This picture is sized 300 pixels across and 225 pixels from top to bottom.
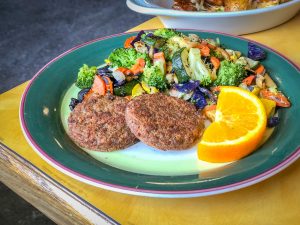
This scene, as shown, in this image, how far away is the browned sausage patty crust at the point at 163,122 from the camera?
1.13m

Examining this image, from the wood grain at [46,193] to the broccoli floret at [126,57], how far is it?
0.50 meters

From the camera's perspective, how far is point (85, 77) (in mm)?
1438

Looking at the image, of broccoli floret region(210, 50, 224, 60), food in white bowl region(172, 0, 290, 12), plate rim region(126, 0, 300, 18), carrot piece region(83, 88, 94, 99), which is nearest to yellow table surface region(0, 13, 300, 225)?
carrot piece region(83, 88, 94, 99)

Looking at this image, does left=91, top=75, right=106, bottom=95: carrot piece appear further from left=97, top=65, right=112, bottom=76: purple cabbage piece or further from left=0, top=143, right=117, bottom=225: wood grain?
left=0, top=143, right=117, bottom=225: wood grain

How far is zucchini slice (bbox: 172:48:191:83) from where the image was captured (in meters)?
1.40

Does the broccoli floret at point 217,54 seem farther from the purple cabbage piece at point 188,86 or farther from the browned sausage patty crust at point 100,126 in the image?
the browned sausage patty crust at point 100,126

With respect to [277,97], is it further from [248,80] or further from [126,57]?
[126,57]

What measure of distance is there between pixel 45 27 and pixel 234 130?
3.74 m

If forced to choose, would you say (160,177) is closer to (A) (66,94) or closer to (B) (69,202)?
(B) (69,202)

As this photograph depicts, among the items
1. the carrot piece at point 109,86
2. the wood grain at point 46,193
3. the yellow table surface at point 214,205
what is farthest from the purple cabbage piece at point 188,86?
the wood grain at point 46,193

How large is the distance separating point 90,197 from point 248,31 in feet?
3.84

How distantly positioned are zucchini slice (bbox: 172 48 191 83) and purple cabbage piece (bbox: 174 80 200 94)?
0.05 feet

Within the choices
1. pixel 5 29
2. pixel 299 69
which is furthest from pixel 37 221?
pixel 5 29

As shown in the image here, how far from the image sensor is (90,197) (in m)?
1.08
